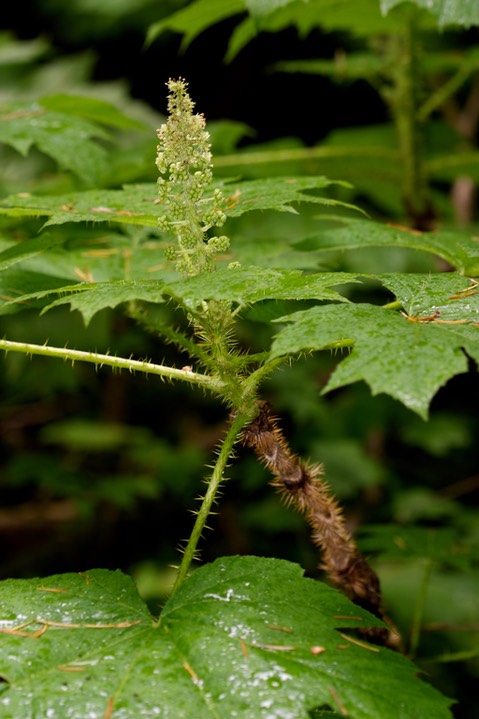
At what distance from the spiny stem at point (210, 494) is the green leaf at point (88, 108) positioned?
1.14 meters

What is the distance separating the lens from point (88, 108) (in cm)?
198

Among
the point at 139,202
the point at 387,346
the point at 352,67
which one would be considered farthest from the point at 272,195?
the point at 352,67

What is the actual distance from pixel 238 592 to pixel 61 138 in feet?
4.28

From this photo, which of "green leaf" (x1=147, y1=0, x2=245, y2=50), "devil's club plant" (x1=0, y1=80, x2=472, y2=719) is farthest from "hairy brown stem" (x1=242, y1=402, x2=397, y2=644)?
"green leaf" (x1=147, y1=0, x2=245, y2=50)

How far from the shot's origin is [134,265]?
5.09 feet

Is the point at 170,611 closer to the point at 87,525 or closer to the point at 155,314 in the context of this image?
the point at 155,314

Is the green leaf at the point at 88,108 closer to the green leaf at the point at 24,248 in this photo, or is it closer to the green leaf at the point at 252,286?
the green leaf at the point at 24,248

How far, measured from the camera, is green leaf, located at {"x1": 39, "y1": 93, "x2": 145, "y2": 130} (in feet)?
6.26

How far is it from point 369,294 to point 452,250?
2043 millimetres

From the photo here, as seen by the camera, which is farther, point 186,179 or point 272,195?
point 272,195

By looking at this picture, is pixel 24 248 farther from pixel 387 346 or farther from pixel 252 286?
pixel 387 346

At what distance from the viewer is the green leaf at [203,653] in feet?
2.68

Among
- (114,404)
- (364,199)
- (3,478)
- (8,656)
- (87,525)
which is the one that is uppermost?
(364,199)

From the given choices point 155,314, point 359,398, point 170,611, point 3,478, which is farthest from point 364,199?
point 170,611
